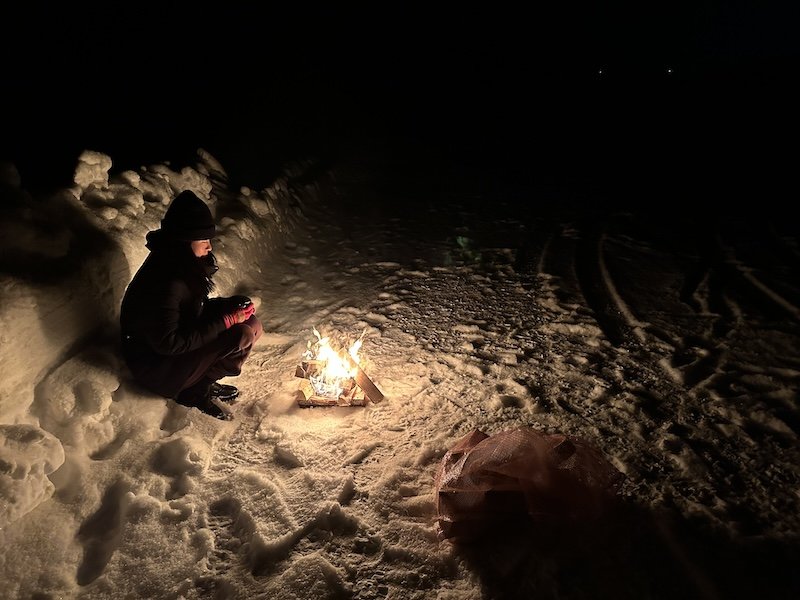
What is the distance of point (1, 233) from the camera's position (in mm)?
3008

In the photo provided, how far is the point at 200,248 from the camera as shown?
3.37m

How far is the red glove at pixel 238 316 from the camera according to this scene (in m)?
3.56

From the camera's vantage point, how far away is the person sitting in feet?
10.2

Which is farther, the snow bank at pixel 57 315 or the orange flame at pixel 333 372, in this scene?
the orange flame at pixel 333 372

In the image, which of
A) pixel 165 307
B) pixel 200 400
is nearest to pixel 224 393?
pixel 200 400

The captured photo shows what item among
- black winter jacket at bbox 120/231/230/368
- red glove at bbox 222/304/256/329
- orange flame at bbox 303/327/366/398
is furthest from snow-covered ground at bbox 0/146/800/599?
red glove at bbox 222/304/256/329

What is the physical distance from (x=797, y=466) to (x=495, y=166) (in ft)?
32.9

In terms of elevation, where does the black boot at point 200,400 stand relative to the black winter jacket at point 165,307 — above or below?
below

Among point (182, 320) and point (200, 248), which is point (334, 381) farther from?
→ point (200, 248)

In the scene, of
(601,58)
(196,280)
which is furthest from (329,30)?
(196,280)

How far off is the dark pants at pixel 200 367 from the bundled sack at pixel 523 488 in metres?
2.02

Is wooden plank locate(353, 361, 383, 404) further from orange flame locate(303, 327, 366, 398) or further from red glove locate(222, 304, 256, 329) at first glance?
red glove locate(222, 304, 256, 329)

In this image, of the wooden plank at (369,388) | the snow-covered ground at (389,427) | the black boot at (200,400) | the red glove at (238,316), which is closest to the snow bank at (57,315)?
the snow-covered ground at (389,427)

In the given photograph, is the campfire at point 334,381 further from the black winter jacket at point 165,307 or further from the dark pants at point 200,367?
the black winter jacket at point 165,307
